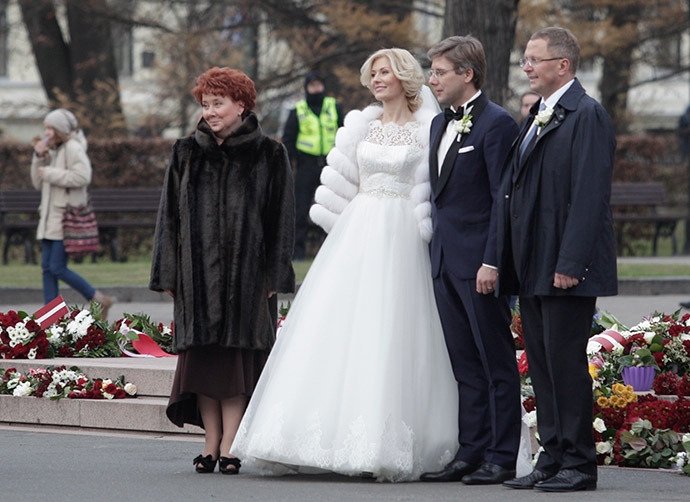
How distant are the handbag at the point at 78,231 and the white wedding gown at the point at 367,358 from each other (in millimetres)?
6434

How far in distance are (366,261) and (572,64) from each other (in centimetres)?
133

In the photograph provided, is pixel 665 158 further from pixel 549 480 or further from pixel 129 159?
pixel 549 480

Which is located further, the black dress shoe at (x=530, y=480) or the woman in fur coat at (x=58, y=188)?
the woman in fur coat at (x=58, y=188)

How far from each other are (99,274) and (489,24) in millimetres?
6007

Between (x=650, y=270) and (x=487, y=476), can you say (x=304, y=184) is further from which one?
(x=487, y=476)

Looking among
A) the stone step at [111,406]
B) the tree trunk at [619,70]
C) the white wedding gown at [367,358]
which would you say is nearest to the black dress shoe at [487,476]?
the white wedding gown at [367,358]

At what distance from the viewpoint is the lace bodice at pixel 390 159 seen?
7.18 meters

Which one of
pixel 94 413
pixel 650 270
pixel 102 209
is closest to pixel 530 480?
pixel 94 413

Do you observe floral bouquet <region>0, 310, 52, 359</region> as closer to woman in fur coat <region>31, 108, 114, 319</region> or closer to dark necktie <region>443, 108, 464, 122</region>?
woman in fur coat <region>31, 108, 114, 319</region>

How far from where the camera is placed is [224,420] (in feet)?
24.0

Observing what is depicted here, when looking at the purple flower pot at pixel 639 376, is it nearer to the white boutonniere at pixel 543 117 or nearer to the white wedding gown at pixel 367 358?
the white wedding gown at pixel 367 358

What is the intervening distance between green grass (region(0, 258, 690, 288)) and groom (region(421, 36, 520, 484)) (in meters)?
8.94

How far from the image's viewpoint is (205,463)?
7262mm

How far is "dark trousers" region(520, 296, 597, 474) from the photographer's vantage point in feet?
21.3
